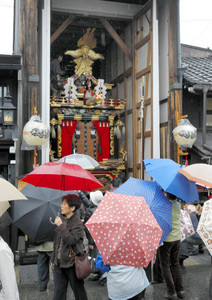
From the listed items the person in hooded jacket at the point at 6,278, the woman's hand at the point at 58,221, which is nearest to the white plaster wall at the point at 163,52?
the woman's hand at the point at 58,221

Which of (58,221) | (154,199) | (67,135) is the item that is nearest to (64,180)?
(58,221)

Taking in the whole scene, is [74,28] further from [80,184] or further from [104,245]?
[104,245]

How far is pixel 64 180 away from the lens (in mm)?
5492

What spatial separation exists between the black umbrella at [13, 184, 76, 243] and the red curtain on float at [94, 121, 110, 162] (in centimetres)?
923

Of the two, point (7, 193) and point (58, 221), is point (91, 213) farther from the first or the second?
point (7, 193)

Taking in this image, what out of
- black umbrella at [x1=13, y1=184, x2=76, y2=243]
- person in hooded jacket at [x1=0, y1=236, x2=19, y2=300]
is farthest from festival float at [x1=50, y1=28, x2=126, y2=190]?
person in hooded jacket at [x1=0, y1=236, x2=19, y2=300]

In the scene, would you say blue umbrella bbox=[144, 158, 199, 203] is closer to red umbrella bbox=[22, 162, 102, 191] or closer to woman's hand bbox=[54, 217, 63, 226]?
red umbrella bbox=[22, 162, 102, 191]

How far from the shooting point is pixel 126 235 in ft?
12.0

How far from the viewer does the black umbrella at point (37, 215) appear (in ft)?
16.9

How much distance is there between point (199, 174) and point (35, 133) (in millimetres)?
5670

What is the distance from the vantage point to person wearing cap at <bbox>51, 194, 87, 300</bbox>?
4.32m

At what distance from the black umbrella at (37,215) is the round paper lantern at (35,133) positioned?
13.9 feet

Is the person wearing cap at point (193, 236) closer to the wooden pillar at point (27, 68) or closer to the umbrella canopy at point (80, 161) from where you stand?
the umbrella canopy at point (80, 161)

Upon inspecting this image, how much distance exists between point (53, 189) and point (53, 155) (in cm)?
898
